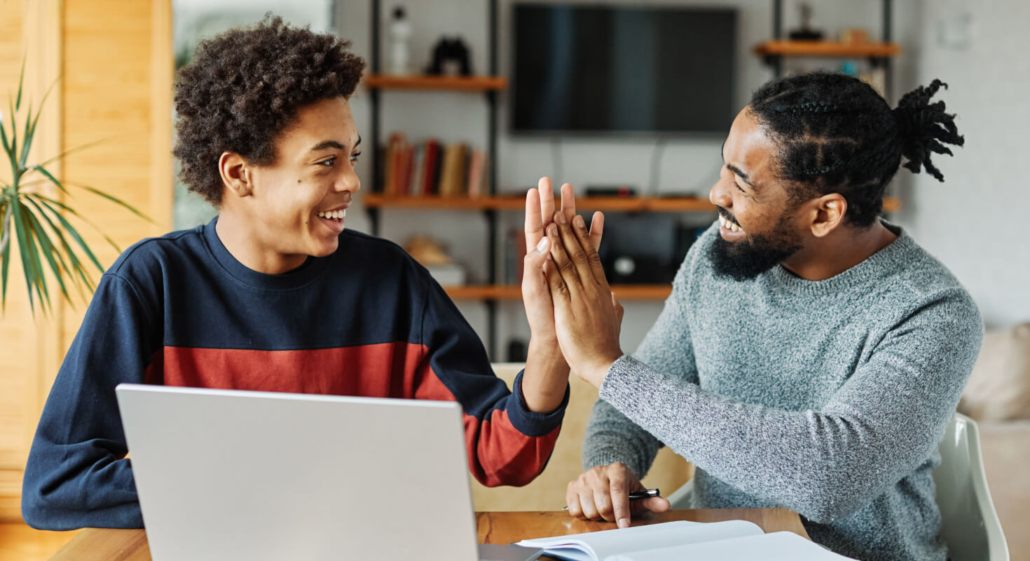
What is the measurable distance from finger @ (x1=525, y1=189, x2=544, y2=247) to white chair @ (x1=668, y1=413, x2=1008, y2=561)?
767mm

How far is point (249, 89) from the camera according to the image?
1.33 metres

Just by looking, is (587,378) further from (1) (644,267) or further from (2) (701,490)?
(1) (644,267)

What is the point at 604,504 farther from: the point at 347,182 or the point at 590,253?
the point at 347,182

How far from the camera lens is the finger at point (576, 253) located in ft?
4.05

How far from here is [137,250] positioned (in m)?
1.38

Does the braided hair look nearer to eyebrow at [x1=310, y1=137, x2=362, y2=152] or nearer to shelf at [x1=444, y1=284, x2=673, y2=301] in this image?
eyebrow at [x1=310, y1=137, x2=362, y2=152]

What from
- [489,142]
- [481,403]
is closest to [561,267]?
[481,403]

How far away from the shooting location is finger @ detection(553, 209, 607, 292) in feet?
4.05

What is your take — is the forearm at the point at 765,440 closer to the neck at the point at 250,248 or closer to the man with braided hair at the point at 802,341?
the man with braided hair at the point at 802,341

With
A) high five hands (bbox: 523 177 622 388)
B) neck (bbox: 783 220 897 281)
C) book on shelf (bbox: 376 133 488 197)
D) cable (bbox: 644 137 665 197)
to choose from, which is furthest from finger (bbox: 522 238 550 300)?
cable (bbox: 644 137 665 197)

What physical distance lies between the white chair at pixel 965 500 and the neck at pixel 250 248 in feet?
3.42

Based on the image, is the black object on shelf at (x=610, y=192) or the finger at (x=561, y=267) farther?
the black object on shelf at (x=610, y=192)

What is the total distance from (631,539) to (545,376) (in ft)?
0.82

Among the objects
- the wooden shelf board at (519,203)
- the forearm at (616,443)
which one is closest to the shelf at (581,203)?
the wooden shelf board at (519,203)
